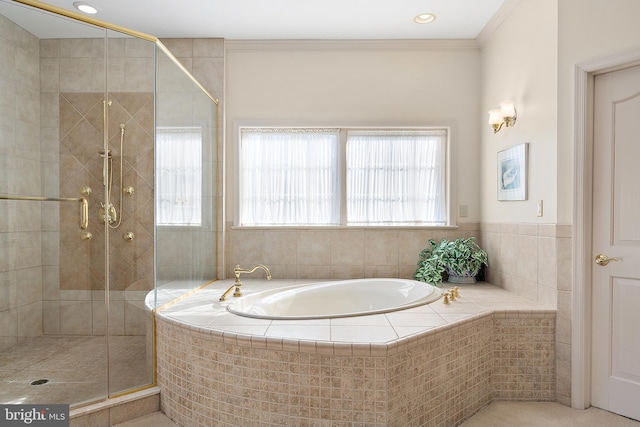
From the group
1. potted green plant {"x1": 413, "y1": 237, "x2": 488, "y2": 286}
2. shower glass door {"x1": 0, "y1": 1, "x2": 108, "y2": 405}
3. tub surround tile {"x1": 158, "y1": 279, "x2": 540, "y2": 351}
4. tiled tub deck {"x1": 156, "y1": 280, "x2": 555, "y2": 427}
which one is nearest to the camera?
tiled tub deck {"x1": 156, "y1": 280, "x2": 555, "y2": 427}

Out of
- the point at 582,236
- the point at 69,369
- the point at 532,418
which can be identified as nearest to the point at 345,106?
the point at 582,236

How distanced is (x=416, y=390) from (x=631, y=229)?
1500mm

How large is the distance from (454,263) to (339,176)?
124cm

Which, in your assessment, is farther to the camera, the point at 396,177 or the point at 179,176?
the point at 396,177

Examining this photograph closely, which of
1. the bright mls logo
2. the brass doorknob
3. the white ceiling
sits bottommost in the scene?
the bright mls logo

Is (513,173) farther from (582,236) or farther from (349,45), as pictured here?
(349,45)

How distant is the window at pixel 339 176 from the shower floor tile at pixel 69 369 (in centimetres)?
153

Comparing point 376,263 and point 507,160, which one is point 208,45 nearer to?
point 376,263

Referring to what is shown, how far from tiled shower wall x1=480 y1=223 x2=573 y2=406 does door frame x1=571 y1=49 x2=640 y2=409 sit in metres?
0.04

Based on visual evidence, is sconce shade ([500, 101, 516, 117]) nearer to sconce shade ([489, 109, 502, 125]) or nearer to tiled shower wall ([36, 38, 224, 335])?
sconce shade ([489, 109, 502, 125])

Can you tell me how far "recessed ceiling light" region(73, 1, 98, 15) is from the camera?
280 cm

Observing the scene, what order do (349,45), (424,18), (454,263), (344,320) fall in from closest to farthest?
(344,320), (424,18), (454,263), (349,45)

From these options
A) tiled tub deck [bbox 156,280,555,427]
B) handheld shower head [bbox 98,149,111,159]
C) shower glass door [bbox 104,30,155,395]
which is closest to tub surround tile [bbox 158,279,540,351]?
tiled tub deck [bbox 156,280,555,427]

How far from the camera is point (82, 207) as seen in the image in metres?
2.27
